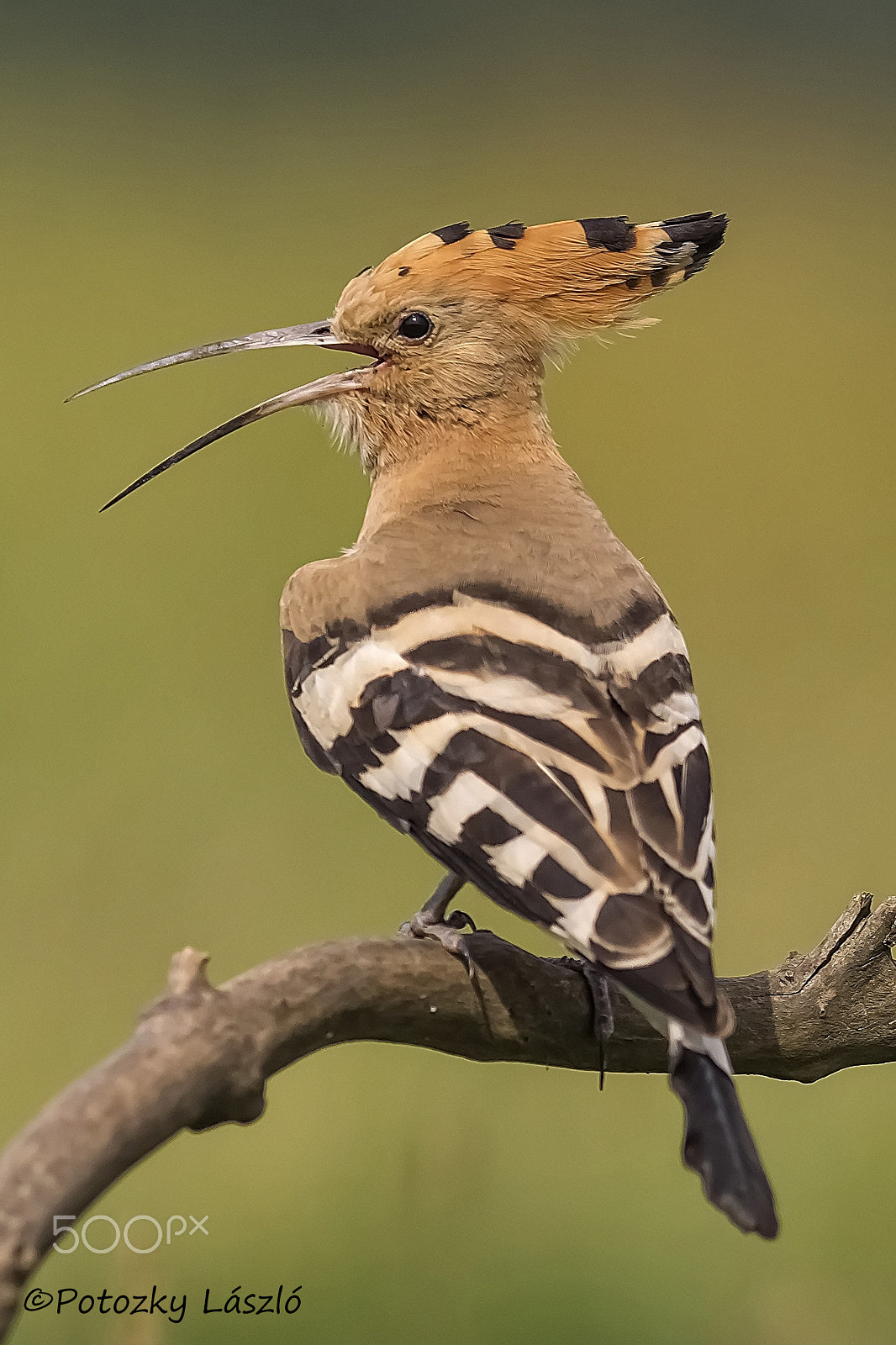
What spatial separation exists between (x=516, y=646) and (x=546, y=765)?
0.12 metres

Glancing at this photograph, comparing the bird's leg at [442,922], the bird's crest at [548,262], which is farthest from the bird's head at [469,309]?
the bird's leg at [442,922]

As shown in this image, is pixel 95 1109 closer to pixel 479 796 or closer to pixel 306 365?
pixel 479 796

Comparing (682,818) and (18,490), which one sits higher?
(18,490)

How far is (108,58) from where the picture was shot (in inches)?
171

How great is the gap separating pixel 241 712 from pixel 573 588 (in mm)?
1644

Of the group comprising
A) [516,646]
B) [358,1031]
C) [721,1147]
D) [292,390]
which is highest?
[292,390]

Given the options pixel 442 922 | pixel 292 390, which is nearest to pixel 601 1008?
pixel 442 922

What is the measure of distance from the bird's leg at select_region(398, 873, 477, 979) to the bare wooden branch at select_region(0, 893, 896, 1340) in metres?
0.02

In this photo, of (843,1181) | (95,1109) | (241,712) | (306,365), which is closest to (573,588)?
(95,1109)

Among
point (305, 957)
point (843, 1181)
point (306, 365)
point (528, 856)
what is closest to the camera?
point (305, 957)

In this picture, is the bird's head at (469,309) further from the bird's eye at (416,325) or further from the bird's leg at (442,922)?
the bird's leg at (442,922)

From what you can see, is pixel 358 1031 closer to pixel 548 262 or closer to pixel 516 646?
pixel 516 646

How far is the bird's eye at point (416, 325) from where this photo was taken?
4.42 feet

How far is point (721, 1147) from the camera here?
85 cm
